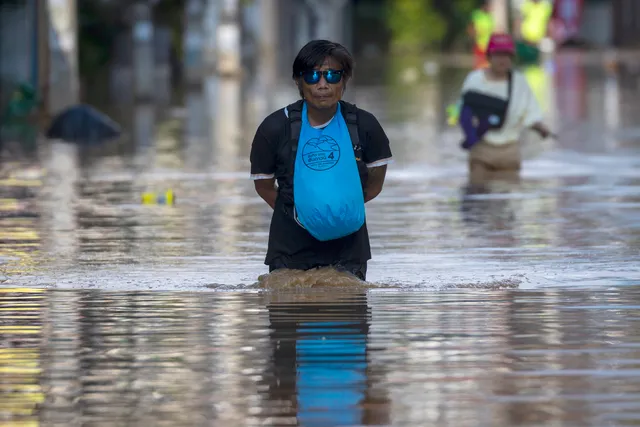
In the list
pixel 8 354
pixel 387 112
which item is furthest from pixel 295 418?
pixel 387 112

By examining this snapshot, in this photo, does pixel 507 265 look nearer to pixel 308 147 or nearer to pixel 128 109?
pixel 308 147

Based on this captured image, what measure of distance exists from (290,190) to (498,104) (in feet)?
24.8

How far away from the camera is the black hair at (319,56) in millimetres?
9273

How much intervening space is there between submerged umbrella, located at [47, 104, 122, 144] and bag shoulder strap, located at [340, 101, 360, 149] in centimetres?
1445

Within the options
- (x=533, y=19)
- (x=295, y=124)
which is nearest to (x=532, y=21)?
(x=533, y=19)

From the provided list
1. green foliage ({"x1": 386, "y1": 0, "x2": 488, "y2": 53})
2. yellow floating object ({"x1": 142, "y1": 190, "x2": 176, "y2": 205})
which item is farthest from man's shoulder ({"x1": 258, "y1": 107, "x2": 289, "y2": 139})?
green foliage ({"x1": 386, "y1": 0, "x2": 488, "y2": 53})

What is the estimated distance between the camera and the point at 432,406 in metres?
6.97

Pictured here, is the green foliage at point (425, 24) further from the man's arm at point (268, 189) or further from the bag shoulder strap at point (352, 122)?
the bag shoulder strap at point (352, 122)

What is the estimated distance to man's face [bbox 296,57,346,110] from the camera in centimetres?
924

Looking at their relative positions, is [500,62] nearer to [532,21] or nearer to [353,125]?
[353,125]

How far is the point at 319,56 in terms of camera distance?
9.27m

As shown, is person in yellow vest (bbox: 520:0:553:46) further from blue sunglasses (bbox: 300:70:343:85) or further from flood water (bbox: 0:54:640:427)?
blue sunglasses (bbox: 300:70:343:85)

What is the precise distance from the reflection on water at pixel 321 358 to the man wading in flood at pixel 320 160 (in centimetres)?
39

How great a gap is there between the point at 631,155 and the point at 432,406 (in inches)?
533
